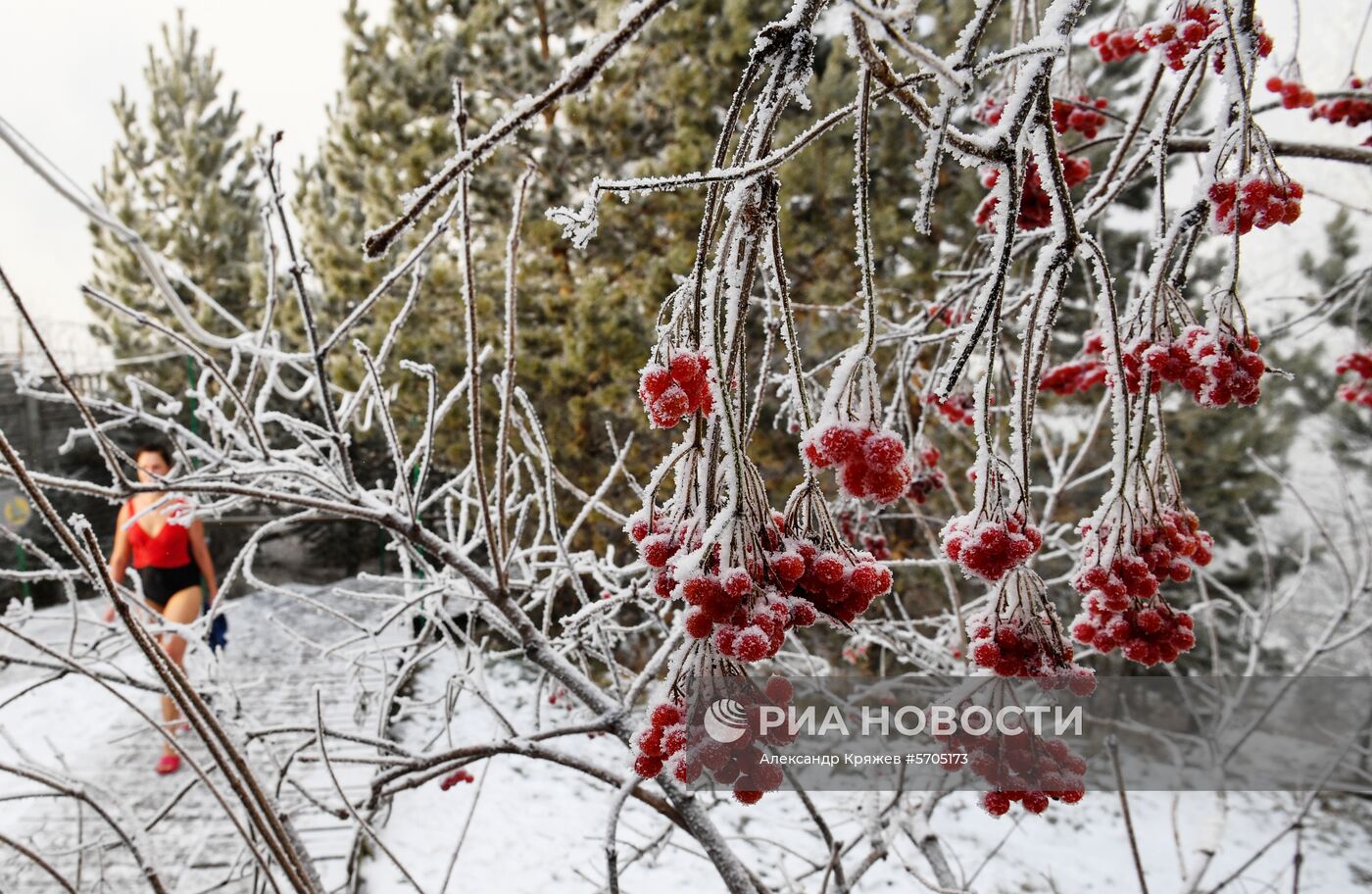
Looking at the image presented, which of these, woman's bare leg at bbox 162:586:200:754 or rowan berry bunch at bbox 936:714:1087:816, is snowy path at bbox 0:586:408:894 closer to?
woman's bare leg at bbox 162:586:200:754

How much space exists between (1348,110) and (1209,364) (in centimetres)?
153

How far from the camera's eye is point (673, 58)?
585cm

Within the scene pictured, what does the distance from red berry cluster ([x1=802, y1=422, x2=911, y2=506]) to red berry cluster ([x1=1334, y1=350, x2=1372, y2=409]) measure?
251 cm

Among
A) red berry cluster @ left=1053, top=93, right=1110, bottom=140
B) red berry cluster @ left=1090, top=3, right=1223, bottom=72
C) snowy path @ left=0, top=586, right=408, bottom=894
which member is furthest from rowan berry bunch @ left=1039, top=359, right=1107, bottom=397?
snowy path @ left=0, top=586, right=408, bottom=894

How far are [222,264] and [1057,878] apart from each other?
36.9 ft

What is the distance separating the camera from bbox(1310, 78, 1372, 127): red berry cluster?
172 cm

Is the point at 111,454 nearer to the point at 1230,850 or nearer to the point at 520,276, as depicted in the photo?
the point at 520,276

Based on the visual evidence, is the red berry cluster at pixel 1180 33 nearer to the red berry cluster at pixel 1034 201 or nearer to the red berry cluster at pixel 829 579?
the red berry cluster at pixel 1034 201

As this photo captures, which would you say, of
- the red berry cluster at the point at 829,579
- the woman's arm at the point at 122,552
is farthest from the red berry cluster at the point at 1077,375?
the woman's arm at the point at 122,552

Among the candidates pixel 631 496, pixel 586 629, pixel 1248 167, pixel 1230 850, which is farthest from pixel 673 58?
pixel 1230 850

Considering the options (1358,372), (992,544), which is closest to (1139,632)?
(992,544)

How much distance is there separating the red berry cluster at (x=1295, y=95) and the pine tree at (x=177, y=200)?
10360 millimetres

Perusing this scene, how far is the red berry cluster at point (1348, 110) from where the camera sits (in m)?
1.72

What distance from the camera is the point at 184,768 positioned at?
434 cm
